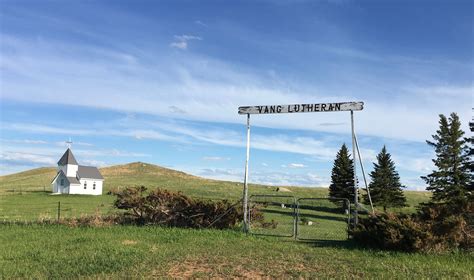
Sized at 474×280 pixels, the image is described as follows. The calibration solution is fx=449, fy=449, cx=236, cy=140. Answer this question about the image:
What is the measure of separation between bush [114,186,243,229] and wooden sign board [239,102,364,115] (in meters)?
3.78

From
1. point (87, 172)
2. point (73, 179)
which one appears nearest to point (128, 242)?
point (73, 179)

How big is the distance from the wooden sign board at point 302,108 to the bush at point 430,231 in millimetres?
4131

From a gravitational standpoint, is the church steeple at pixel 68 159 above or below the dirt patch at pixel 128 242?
above

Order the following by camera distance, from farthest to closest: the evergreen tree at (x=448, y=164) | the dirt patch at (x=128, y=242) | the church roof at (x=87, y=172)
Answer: the church roof at (x=87, y=172) → the evergreen tree at (x=448, y=164) → the dirt patch at (x=128, y=242)

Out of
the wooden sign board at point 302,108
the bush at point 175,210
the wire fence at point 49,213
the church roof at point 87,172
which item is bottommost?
the wire fence at point 49,213

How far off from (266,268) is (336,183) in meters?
49.1

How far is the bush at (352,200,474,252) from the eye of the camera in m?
11.3

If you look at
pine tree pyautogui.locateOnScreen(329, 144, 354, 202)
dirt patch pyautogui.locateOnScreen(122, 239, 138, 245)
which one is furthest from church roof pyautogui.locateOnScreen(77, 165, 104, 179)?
dirt patch pyautogui.locateOnScreen(122, 239, 138, 245)

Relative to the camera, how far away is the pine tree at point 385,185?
5400 cm

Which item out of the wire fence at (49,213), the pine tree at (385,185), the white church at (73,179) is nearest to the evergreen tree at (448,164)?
the pine tree at (385,185)

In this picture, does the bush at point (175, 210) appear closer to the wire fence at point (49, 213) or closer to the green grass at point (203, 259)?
the wire fence at point (49, 213)

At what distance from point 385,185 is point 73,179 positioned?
47531mm

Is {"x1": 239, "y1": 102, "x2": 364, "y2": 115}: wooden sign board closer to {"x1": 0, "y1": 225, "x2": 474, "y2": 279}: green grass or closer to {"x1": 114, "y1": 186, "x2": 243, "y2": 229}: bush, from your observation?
{"x1": 114, "y1": 186, "x2": 243, "y2": 229}: bush

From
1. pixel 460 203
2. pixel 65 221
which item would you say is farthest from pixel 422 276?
pixel 65 221
